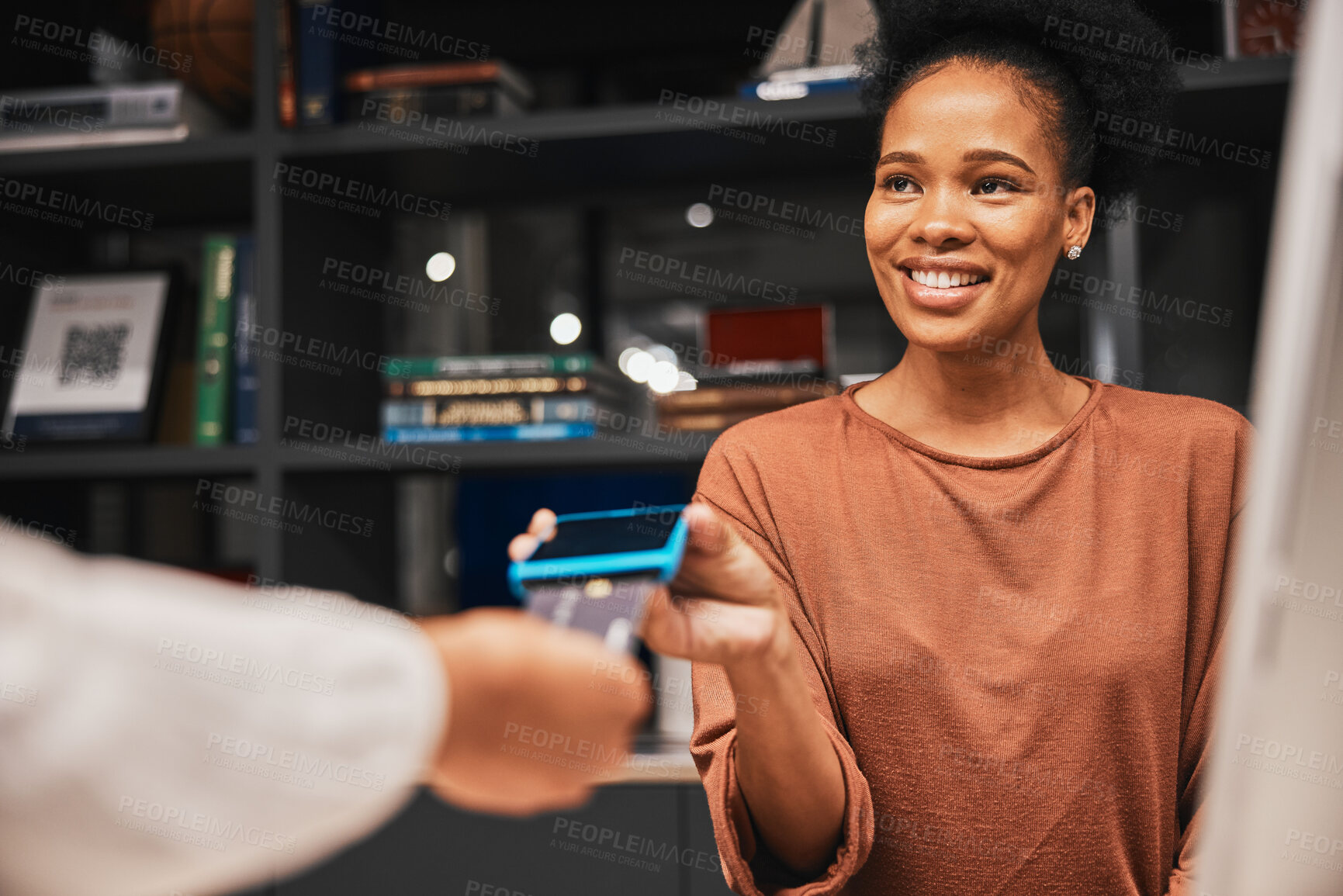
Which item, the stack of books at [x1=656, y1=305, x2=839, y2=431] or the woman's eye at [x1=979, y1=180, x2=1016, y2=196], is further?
the stack of books at [x1=656, y1=305, x2=839, y2=431]

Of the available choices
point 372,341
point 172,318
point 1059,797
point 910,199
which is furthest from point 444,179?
point 1059,797

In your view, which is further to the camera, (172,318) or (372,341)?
(372,341)

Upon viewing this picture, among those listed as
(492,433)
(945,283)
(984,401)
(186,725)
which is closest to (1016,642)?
(984,401)

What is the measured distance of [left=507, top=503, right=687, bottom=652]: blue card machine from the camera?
0.59m

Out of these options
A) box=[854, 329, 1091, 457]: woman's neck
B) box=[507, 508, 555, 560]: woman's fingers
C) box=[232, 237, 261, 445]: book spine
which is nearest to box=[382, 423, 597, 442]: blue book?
box=[232, 237, 261, 445]: book spine

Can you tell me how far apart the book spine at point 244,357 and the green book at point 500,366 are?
0.83ft

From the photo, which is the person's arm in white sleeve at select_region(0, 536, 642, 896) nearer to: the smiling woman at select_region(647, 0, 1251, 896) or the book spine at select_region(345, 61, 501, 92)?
the smiling woman at select_region(647, 0, 1251, 896)

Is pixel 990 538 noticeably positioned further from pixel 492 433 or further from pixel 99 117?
pixel 99 117

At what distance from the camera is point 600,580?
0.60 metres

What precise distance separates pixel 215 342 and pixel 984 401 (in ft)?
4.18

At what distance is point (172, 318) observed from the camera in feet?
5.89

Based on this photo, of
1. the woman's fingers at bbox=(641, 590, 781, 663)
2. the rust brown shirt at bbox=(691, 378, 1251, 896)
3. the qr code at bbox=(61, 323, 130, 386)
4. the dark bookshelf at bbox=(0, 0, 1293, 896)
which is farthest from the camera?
the qr code at bbox=(61, 323, 130, 386)

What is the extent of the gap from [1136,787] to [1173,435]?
385 millimetres

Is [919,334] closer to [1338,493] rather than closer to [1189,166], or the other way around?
[1338,493]
